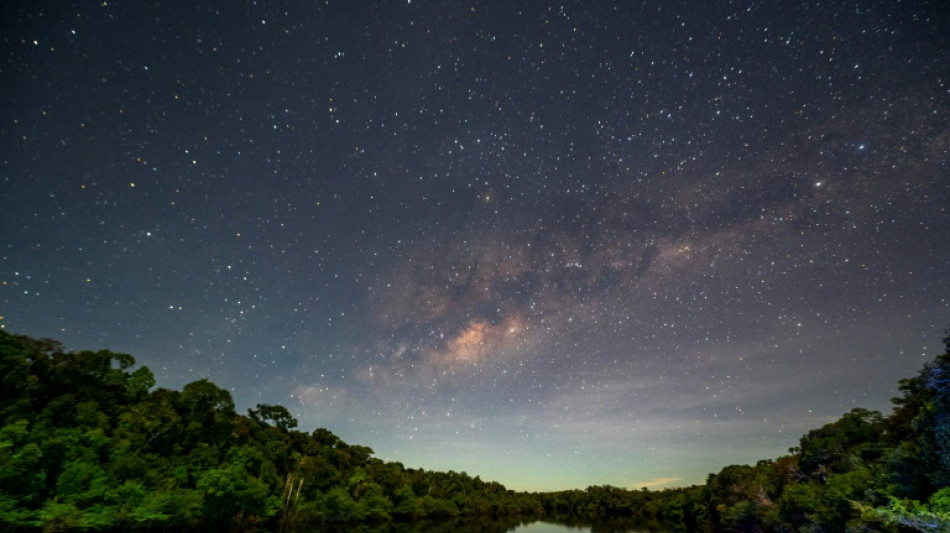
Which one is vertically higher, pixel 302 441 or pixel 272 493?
pixel 302 441

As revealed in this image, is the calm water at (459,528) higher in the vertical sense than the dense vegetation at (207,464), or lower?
lower

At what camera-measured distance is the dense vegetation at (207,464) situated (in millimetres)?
21953

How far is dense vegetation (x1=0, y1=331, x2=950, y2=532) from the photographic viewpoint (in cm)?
2195

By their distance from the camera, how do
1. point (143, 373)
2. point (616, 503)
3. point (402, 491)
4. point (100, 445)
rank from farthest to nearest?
point (616, 503) → point (402, 491) → point (143, 373) → point (100, 445)

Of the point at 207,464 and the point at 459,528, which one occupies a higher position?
the point at 207,464

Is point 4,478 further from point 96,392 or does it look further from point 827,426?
point 827,426

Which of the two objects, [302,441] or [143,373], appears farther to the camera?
[302,441]

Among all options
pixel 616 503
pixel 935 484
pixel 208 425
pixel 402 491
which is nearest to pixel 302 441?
pixel 402 491

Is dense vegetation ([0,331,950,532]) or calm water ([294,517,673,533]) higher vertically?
dense vegetation ([0,331,950,532])

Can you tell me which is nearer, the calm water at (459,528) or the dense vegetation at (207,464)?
the dense vegetation at (207,464)

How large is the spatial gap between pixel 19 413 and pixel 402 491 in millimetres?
71276

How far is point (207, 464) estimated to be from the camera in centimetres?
3800

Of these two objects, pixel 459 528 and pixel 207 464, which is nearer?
pixel 207 464

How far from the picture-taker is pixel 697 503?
94750 mm
